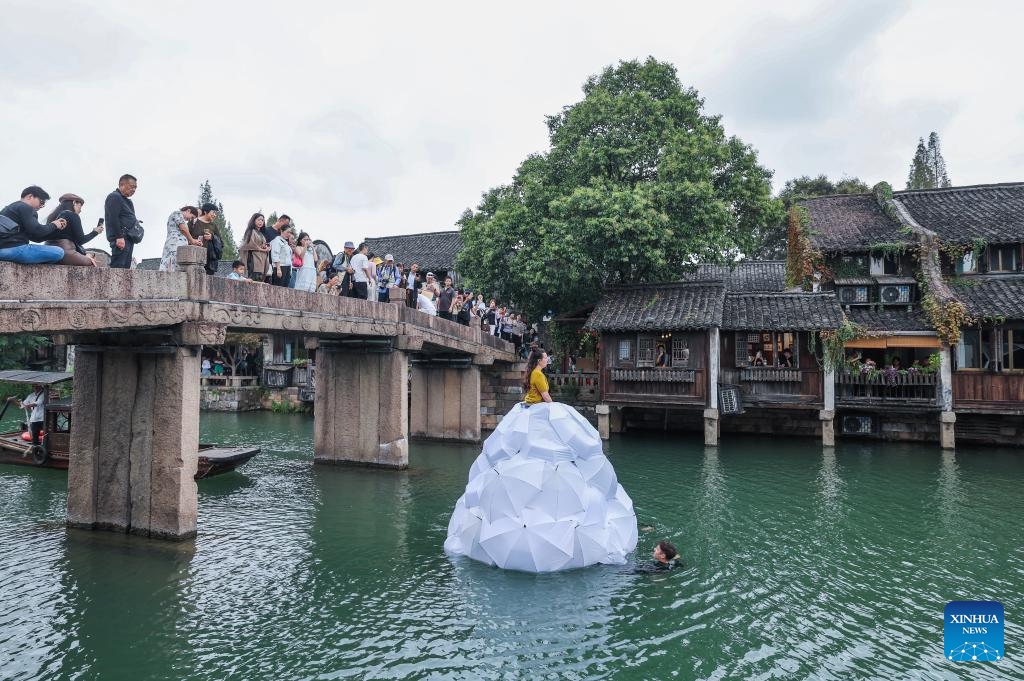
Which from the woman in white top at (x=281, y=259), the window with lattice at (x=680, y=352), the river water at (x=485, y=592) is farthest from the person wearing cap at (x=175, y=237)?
the window with lattice at (x=680, y=352)

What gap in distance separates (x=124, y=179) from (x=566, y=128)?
21.6 metres

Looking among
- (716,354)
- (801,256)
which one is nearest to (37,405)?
(716,354)

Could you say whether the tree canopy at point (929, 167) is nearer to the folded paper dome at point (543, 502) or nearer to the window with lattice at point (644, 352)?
the window with lattice at point (644, 352)

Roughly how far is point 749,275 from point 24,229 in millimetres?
32840

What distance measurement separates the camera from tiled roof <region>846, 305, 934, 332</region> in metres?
24.8

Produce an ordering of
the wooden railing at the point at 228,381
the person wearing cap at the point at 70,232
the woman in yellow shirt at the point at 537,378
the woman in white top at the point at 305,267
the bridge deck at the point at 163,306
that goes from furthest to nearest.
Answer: the wooden railing at the point at 228,381, the woman in white top at the point at 305,267, the woman in yellow shirt at the point at 537,378, the person wearing cap at the point at 70,232, the bridge deck at the point at 163,306

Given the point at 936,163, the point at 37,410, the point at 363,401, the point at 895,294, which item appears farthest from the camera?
the point at 936,163

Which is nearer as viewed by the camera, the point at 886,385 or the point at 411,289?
the point at 411,289

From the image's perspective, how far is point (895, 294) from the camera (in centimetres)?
2609

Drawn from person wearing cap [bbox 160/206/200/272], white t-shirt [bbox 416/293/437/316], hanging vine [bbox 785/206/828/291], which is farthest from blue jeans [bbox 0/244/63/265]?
hanging vine [bbox 785/206/828/291]

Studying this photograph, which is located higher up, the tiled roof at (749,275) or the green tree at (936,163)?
the green tree at (936,163)

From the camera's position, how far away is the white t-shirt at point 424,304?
2141 cm

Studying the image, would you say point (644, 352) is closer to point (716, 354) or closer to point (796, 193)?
point (716, 354)

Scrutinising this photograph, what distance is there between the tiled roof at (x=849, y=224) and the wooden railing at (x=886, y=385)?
5.69 meters
